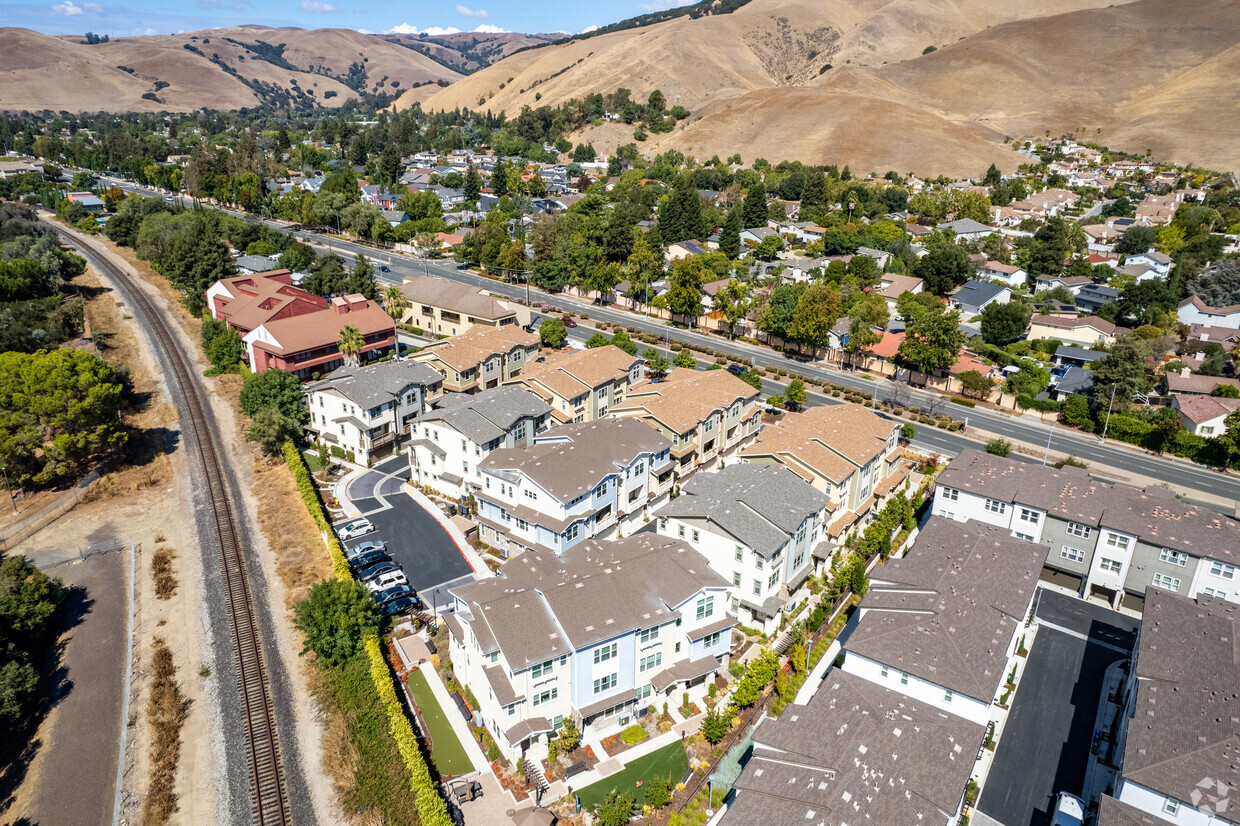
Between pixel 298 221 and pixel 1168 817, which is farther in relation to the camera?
pixel 298 221

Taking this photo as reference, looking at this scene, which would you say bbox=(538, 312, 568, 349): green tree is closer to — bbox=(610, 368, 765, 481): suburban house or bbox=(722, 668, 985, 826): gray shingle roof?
bbox=(610, 368, 765, 481): suburban house

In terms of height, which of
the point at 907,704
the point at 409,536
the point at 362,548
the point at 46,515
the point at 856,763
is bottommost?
Answer: the point at 46,515

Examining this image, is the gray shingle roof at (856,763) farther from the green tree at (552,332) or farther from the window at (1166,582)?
the green tree at (552,332)

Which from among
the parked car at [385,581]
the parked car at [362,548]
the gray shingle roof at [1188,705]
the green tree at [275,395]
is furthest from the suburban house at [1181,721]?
the green tree at [275,395]

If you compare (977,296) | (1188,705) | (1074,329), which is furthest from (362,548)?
(977,296)

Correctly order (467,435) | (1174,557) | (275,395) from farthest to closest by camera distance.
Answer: (275,395) → (467,435) → (1174,557)

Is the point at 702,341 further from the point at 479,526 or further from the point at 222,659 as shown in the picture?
the point at 222,659

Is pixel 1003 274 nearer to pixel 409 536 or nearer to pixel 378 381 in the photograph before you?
pixel 378 381

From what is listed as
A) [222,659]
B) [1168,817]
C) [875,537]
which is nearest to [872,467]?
[875,537]
